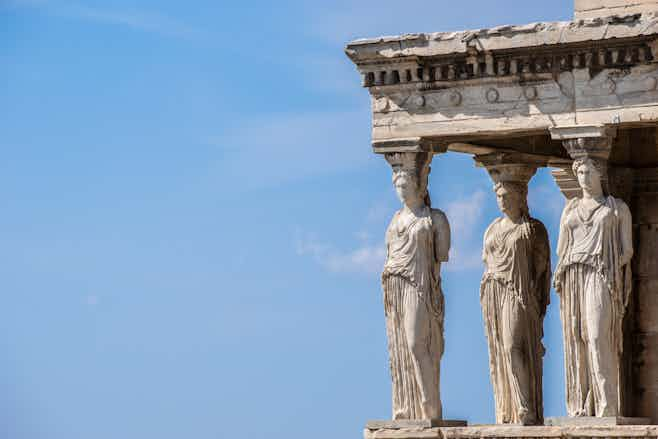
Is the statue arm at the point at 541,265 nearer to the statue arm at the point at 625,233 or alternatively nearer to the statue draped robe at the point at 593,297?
the statue draped robe at the point at 593,297

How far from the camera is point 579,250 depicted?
33.3m

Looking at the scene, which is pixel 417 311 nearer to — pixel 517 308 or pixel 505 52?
pixel 517 308

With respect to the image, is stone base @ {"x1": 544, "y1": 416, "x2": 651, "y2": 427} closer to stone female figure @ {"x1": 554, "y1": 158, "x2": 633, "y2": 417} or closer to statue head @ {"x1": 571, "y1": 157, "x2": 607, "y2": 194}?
stone female figure @ {"x1": 554, "y1": 158, "x2": 633, "y2": 417}

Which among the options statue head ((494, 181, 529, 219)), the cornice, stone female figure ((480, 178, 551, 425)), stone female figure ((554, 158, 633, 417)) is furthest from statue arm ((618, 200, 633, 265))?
statue head ((494, 181, 529, 219))

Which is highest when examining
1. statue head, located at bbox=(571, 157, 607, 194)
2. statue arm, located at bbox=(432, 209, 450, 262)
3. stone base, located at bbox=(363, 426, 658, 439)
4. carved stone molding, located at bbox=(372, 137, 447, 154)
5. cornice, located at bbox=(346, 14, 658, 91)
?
cornice, located at bbox=(346, 14, 658, 91)

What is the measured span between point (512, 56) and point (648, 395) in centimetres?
592

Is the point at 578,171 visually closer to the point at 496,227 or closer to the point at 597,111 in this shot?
the point at 597,111

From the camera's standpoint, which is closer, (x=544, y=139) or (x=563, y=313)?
(x=563, y=313)

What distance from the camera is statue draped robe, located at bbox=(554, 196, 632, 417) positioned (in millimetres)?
33156

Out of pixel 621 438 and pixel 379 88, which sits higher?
pixel 379 88

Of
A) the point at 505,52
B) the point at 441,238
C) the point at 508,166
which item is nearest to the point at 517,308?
the point at 508,166

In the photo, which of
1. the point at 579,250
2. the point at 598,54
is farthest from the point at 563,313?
the point at 598,54

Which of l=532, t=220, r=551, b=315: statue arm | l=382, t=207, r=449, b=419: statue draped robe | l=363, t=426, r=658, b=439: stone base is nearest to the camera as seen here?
l=363, t=426, r=658, b=439: stone base

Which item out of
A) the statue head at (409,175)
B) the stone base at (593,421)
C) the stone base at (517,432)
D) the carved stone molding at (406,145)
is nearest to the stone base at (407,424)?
the stone base at (517,432)
